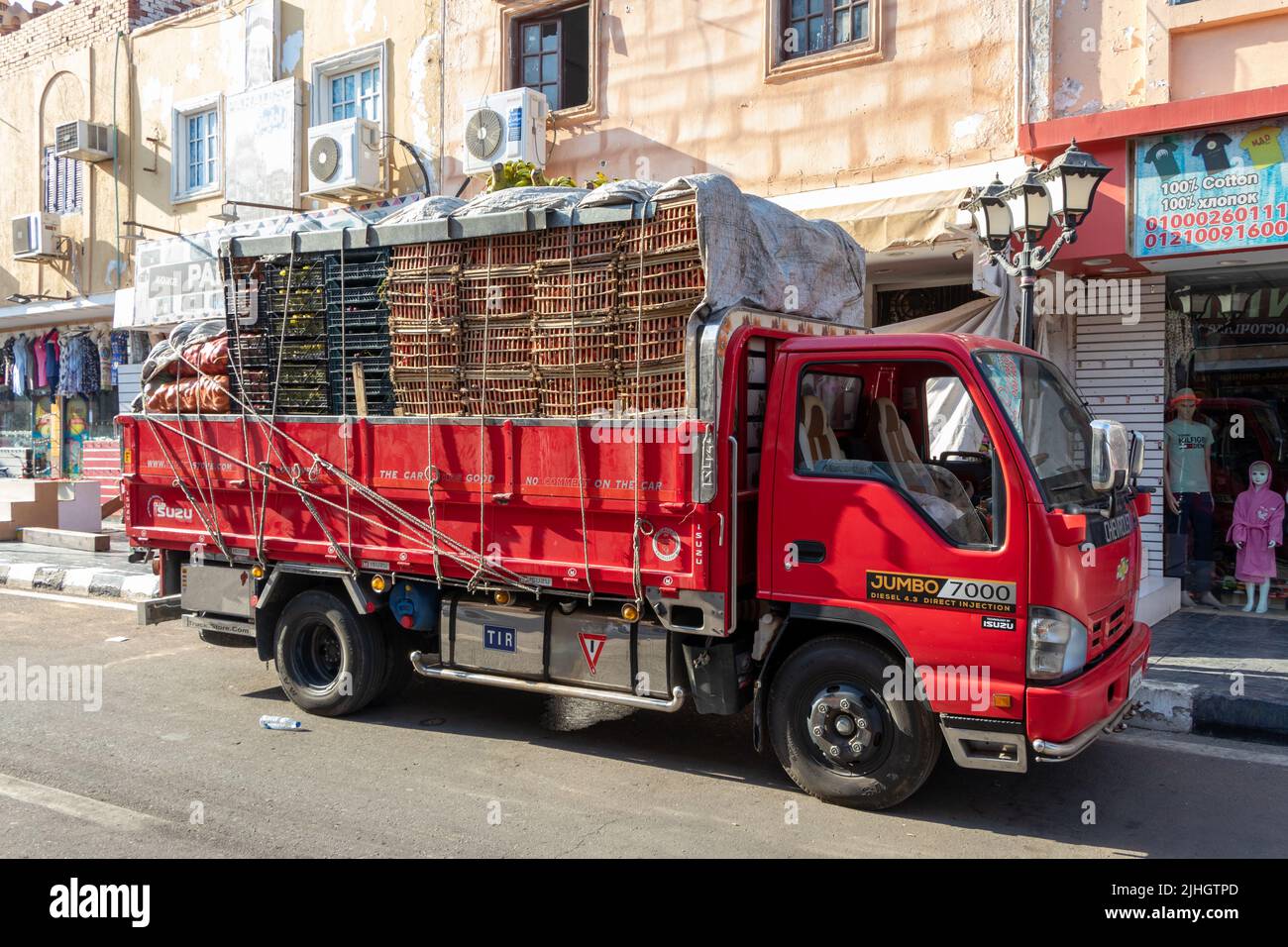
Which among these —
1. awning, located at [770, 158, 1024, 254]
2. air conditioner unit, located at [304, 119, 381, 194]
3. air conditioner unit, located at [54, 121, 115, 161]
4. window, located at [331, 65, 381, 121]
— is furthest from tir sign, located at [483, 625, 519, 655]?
air conditioner unit, located at [54, 121, 115, 161]

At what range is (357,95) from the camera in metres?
15.1

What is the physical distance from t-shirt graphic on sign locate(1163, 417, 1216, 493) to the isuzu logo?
8.35m

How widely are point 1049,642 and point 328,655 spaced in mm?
4471

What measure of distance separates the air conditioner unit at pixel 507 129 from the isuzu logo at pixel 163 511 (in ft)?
21.5

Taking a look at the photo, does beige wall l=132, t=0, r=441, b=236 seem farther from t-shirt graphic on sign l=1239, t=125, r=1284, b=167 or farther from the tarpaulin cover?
t-shirt graphic on sign l=1239, t=125, r=1284, b=167

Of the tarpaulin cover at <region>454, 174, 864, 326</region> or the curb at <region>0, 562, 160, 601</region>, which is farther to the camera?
the curb at <region>0, 562, 160, 601</region>

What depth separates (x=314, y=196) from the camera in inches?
586

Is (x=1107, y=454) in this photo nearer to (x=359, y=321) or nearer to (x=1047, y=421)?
Answer: (x=1047, y=421)

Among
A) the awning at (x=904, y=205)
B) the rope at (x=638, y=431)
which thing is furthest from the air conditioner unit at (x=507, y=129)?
the rope at (x=638, y=431)

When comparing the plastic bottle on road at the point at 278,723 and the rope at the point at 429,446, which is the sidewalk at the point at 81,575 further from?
the rope at the point at 429,446

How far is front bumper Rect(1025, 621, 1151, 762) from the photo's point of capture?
14.8 ft

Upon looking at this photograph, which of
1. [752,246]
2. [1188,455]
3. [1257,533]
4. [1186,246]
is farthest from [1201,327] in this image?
[752,246]

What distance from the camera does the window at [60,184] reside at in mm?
19016
